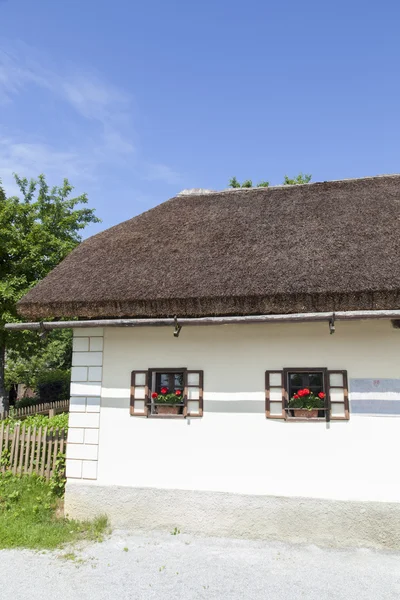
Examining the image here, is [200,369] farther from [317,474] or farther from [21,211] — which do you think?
[21,211]

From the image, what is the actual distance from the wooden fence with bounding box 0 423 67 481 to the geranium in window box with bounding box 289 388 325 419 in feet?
12.5

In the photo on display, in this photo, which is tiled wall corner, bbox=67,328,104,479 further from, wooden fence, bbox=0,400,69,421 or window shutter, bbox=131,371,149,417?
wooden fence, bbox=0,400,69,421

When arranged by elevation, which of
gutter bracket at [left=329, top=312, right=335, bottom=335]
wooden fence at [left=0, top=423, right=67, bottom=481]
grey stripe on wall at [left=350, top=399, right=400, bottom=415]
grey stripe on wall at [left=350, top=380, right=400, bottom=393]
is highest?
gutter bracket at [left=329, top=312, right=335, bottom=335]

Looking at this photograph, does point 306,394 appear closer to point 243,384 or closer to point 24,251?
point 243,384

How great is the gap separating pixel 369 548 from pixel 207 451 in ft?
7.49

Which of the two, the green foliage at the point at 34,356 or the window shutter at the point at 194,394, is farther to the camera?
the green foliage at the point at 34,356

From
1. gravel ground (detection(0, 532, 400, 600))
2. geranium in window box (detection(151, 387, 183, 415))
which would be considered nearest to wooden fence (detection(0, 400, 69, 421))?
geranium in window box (detection(151, 387, 183, 415))

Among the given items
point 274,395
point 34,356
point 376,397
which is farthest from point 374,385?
point 34,356

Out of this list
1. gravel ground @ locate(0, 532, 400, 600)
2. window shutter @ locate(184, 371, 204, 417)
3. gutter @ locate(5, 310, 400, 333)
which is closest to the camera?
gravel ground @ locate(0, 532, 400, 600)

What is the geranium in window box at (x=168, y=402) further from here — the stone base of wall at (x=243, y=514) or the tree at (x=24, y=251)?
the tree at (x=24, y=251)

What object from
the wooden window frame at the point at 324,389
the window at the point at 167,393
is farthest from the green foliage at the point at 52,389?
the wooden window frame at the point at 324,389

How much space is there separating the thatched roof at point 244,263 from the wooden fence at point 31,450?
2.23 metres

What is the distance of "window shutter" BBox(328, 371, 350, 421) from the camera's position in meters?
5.29

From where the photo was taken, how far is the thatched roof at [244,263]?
16.7 ft
